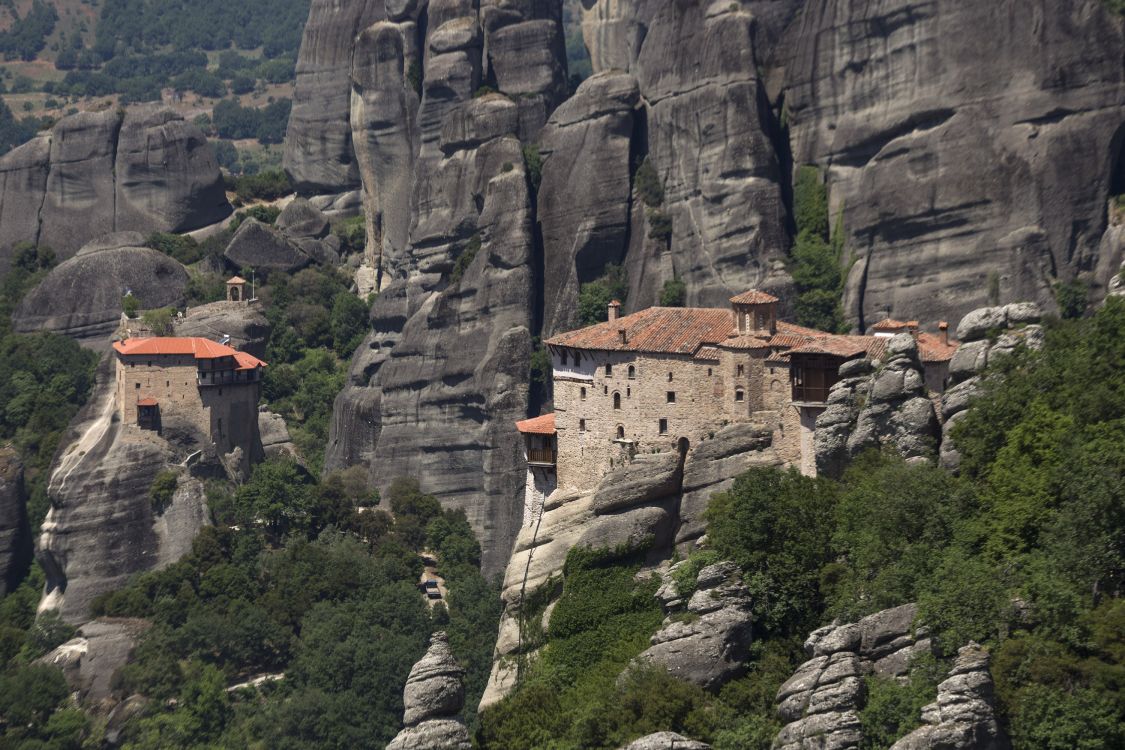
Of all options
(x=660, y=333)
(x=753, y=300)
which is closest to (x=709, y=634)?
(x=753, y=300)

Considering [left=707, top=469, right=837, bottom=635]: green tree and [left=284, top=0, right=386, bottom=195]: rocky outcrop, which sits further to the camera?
[left=284, top=0, right=386, bottom=195]: rocky outcrop

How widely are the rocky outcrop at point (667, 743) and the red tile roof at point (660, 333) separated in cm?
1390

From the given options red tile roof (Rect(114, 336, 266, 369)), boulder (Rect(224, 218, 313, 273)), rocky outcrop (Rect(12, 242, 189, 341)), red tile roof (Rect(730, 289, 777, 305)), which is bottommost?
red tile roof (Rect(730, 289, 777, 305))

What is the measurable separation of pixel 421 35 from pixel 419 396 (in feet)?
73.1

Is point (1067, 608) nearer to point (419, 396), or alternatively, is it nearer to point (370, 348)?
point (419, 396)

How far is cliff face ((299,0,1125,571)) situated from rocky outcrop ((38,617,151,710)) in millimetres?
15616

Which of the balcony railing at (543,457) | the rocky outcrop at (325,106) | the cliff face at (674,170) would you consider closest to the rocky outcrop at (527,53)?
the cliff face at (674,170)

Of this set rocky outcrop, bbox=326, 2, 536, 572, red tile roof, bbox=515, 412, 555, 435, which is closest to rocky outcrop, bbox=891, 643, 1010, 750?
red tile roof, bbox=515, 412, 555, 435

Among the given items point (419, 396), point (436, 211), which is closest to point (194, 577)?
point (419, 396)

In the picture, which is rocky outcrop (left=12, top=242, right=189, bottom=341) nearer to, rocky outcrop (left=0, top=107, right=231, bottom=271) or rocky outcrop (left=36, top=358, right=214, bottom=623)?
rocky outcrop (left=0, top=107, right=231, bottom=271)

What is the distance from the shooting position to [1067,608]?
52.4 metres

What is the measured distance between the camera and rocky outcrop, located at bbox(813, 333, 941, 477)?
63719mm

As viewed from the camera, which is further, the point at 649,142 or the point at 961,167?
the point at 649,142

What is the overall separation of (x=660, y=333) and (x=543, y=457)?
5.95 meters
